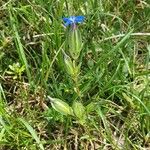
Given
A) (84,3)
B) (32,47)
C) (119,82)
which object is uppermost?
(84,3)

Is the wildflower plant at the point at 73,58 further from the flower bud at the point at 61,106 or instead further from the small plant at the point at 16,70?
the small plant at the point at 16,70

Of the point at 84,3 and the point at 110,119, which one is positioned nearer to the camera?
the point at 110,119

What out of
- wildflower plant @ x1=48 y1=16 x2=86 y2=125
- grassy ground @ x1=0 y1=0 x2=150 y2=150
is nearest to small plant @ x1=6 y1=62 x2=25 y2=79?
grassy ground @ x1=0 y1=0 x2=150 y2=150

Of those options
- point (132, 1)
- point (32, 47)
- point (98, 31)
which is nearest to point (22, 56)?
point (32, 47)

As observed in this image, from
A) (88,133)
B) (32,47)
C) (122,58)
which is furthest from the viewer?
(32,47)

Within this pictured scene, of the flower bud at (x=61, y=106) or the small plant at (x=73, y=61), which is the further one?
the flower bud at (x=61, y=106)

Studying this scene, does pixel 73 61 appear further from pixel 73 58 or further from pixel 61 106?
pixel 61 106

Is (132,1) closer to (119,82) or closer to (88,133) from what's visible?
(119,82)

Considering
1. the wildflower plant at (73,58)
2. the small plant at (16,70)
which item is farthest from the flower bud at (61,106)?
the small plant at (16,70)

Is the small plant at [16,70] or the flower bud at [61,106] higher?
the small plant at [16,70]
